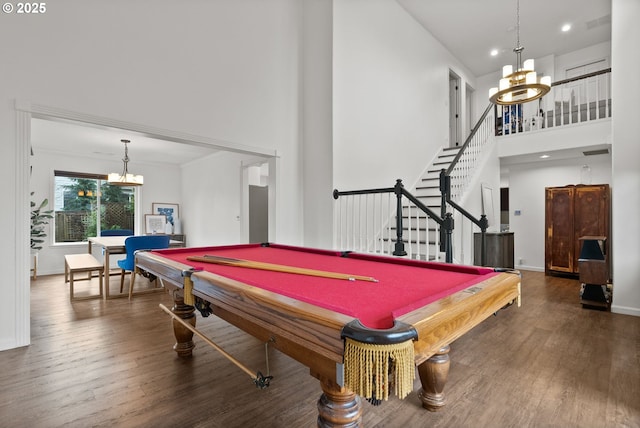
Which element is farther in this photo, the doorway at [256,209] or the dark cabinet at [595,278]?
the doorway at [256,209]

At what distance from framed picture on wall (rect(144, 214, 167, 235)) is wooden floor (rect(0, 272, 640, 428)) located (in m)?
4.82

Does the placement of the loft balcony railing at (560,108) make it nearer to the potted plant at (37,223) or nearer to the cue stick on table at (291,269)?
the cue stick on table at (291,269)

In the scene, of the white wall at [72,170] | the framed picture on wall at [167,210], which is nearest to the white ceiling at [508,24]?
the white wall at [72,170]

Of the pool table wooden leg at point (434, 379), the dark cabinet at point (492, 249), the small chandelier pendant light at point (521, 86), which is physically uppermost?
the small chandelier pendant light at point (521, 86)

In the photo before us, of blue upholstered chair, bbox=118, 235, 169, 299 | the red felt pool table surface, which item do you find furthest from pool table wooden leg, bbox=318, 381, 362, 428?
blue upholstered chair, bbox=118, 235, 169, 299

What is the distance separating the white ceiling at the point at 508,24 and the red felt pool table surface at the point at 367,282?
5.64m

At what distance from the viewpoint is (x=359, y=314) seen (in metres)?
0.93

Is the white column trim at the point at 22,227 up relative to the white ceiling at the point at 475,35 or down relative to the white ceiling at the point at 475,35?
down

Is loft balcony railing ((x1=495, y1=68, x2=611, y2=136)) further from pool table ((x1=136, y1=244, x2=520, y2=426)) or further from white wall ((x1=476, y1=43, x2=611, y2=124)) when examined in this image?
pool table ((x1=136, y1=244, x2=520, y2=426))

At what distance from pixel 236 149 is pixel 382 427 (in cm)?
335

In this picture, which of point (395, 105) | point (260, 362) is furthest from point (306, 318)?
point (395, 105)

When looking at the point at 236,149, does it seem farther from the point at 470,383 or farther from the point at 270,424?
the point at 470,383

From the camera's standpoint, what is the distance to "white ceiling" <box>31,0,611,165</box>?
5555mm

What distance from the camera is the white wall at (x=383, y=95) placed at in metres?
4.42
